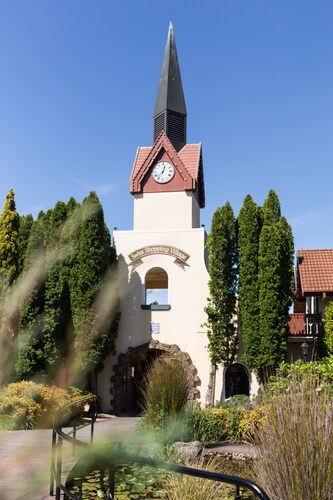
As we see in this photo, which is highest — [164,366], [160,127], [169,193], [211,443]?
[160,127]

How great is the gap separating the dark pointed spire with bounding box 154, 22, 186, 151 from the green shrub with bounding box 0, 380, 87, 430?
41.6ft

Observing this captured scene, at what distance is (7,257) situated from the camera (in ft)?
57.4

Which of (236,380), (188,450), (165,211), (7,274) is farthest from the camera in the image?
(165,211)

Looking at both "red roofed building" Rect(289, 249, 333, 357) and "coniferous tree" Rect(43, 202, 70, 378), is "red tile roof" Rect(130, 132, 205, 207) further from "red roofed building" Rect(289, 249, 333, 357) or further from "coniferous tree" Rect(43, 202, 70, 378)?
"red roofed building" Rect(289, 249, 333, 357)

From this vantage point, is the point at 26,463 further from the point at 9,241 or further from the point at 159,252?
the point at 159,252

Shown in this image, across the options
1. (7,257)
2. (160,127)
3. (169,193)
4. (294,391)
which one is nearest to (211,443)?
(294,391)

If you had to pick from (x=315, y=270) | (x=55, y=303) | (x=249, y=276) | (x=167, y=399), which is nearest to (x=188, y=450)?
(x=167, y=399)

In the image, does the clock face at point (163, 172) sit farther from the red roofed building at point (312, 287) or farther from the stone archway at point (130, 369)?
the stone archway at point (130, 369)

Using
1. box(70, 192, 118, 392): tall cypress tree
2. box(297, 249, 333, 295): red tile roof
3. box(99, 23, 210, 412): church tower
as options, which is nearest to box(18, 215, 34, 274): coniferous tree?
box(70, 192, 118, 392): tall cypress tree

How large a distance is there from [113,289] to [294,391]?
1489 cm

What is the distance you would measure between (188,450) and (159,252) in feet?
35.8

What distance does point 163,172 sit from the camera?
72.0 ft

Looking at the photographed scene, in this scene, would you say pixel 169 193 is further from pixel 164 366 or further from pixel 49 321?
pixel 164 366

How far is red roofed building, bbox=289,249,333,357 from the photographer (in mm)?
18688
